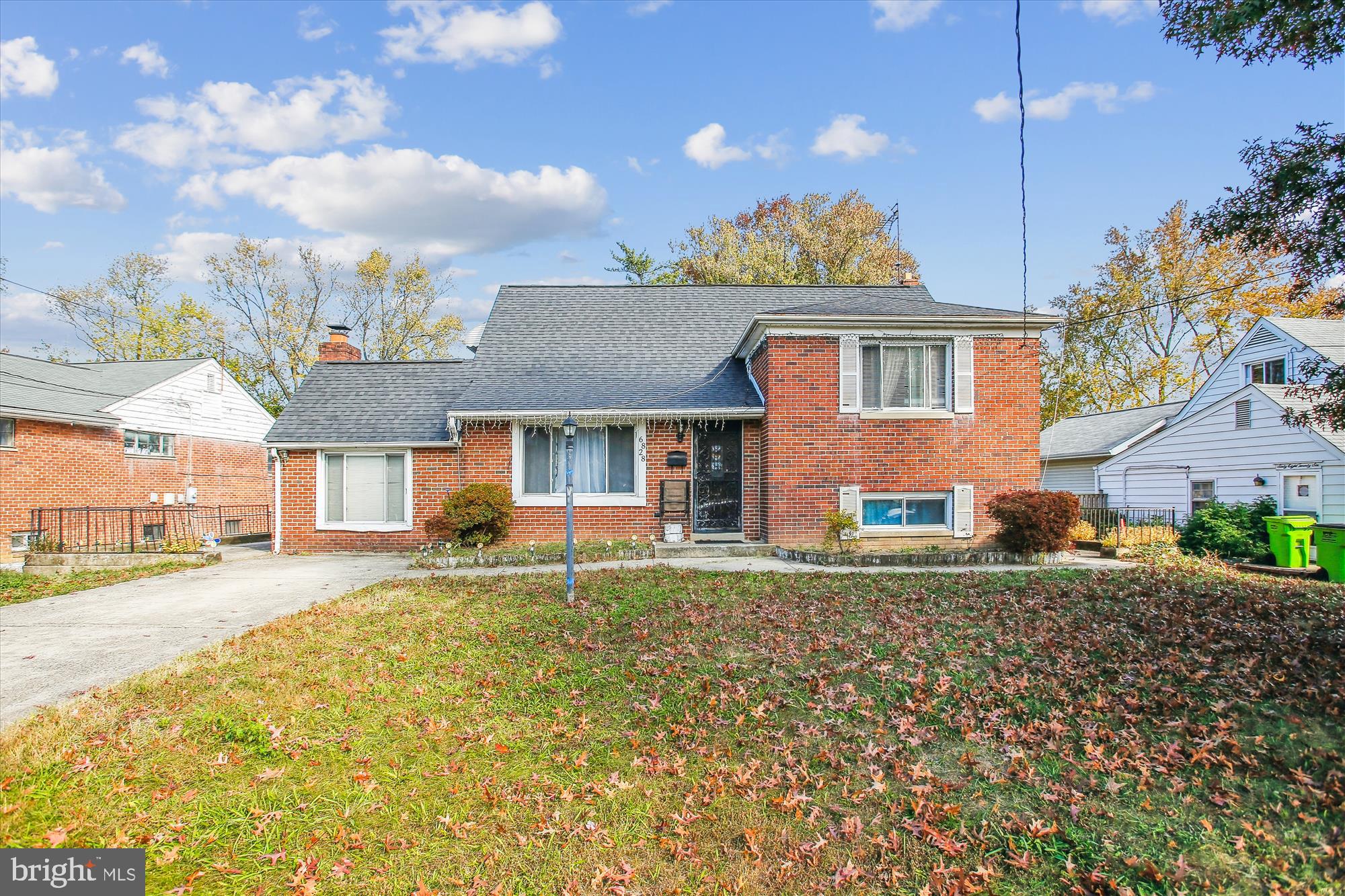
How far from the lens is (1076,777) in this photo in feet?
12.5

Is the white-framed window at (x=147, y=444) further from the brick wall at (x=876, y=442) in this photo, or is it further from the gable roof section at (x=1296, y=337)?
the gable roof section at (x=1296, y=337)

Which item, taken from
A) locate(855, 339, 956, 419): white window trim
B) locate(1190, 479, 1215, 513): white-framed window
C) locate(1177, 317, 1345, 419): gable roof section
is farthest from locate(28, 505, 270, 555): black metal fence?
locate(1177, 317, 1345, 419): gable roof section

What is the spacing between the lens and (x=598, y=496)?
1395 centimetres

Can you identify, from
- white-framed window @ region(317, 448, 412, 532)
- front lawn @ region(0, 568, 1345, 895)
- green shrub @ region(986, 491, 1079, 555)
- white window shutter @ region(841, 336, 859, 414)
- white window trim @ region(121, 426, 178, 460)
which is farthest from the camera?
white window trim @ region(121, 426, 178, 460)

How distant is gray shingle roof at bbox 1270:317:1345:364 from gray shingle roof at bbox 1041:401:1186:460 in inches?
165

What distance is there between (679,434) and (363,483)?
22.6 feet

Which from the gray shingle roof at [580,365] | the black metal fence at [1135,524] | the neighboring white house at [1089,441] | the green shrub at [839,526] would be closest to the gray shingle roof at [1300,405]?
the black metal fence at [1135,524]

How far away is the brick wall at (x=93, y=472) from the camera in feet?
52.9

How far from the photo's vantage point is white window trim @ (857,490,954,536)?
12977mm

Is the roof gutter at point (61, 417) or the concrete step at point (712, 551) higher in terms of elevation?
the roof gutter at point (61, 417)

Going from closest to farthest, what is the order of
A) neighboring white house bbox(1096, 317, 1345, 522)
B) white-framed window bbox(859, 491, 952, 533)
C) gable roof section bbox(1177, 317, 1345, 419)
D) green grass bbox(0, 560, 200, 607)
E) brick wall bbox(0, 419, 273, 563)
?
green grass bbox(0, 560, 200, 607), white-framed window bbox(859, 491, 952, 533), neighboring white house bbox(1096, 317, 1345, 522), brick wall bbox(0, 419, 273, 563), gable roof section bbox(1177, 317, 1345, 419)

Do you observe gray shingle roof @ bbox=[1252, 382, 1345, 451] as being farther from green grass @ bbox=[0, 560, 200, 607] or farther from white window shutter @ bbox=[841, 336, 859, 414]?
green grass @ bbox=[0, 560, 200, 607]

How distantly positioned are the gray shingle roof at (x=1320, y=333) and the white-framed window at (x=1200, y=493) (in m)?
3.93

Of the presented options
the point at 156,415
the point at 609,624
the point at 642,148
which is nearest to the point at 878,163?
the point at 642,148
